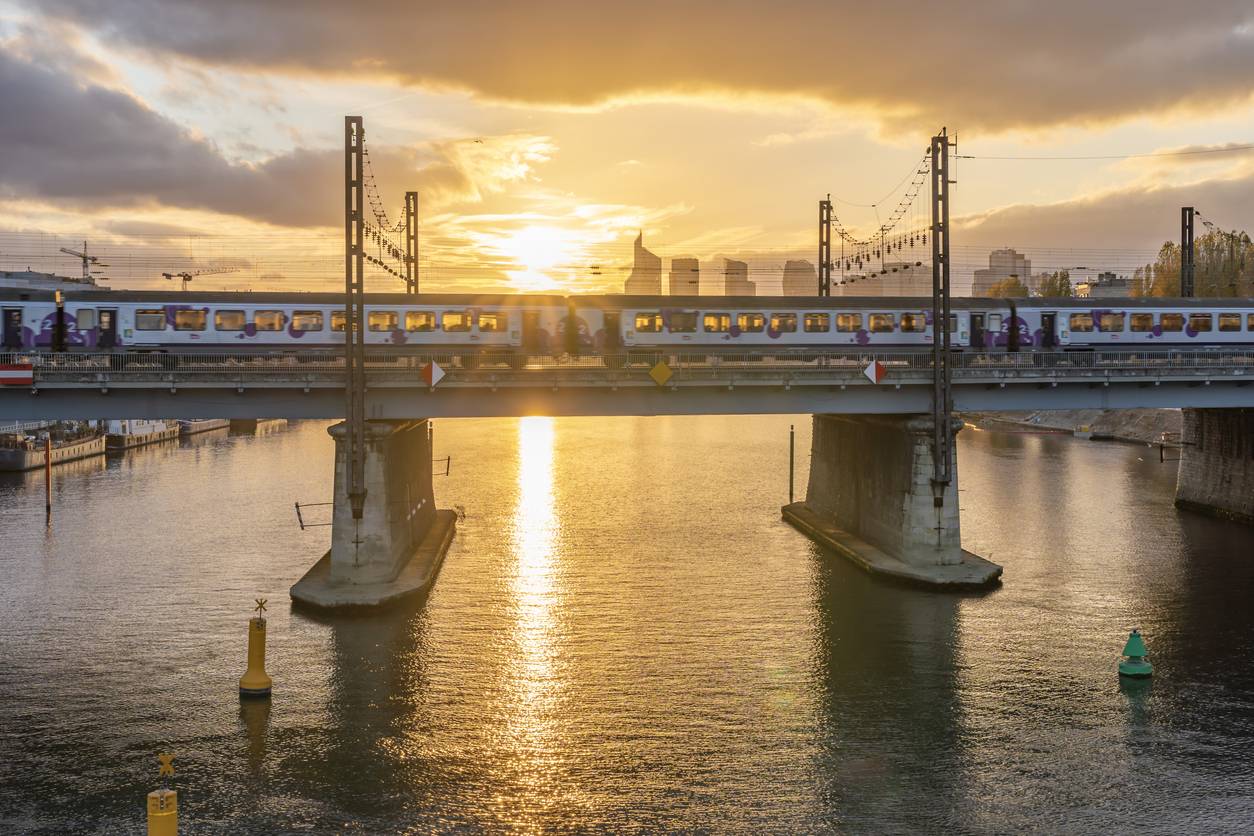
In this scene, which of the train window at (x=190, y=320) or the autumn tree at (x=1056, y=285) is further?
the autumn tree at (x=1056, y=285)

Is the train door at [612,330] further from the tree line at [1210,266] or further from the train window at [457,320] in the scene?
the tree line at [1210,266]

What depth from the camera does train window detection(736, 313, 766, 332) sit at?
159 ft

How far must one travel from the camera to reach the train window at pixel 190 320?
44312 mm

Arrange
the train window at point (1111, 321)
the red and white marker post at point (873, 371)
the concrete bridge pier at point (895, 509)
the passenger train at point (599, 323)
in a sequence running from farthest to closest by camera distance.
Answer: the train window at point (1111, 321) → the passenger train at point (599, 323) → the concrete bridge pier at point (895, 509) → the red and white marker post at point (873, 371)

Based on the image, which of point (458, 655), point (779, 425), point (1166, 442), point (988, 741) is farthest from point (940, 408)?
point (779, 425)

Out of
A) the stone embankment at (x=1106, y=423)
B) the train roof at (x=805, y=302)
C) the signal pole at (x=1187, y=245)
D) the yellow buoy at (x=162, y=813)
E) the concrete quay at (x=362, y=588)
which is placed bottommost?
the concrete quay at (x=362, y=588)

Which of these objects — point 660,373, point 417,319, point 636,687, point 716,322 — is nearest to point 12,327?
point 417,319

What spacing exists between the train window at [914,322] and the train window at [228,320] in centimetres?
3026

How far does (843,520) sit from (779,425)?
90698 millimetres

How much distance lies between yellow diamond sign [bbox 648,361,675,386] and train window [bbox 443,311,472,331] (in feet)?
32.1

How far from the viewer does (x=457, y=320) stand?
45.6m

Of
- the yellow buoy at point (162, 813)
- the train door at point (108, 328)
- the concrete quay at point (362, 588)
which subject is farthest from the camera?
the train door at point (108, 328)

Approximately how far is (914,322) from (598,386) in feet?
57.4

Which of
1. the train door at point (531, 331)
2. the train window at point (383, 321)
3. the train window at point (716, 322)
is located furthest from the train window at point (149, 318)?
the train window at point (716, 322)
